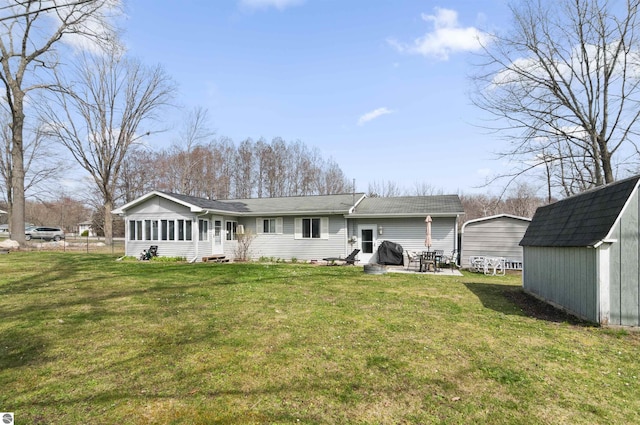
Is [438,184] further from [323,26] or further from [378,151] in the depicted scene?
[323,26]

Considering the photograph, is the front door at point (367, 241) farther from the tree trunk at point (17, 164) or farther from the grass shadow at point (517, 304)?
the tree trunk at point (17, 164)

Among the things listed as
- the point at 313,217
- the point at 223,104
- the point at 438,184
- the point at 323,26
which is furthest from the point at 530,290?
the point at 438,184

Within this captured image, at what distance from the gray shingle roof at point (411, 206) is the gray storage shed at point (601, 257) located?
28.3ft

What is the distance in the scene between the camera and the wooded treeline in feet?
118

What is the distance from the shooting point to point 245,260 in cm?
1794

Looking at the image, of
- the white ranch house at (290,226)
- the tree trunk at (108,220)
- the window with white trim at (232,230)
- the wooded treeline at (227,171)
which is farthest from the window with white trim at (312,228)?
the wooded treeline at (227,171)

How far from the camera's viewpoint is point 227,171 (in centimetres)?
3731

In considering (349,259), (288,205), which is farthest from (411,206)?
(288,205)

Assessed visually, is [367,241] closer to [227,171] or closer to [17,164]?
[17,164]

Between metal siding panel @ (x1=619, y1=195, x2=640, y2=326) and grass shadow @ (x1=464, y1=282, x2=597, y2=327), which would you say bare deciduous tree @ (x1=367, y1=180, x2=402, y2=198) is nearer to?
grass shadow @ (x1=464, y1=282, x2=597, y2=327)

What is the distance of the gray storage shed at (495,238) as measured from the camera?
49.2ft

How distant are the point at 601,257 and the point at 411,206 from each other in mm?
11959

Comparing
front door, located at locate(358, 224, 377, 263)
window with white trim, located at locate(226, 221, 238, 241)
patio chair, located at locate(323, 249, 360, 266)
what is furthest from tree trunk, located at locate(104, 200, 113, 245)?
front door, located at locate(358, 224, 377, 263)

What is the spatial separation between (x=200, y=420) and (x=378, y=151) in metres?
23.4
